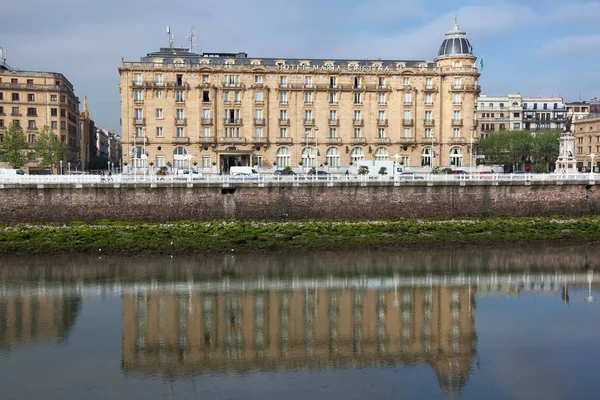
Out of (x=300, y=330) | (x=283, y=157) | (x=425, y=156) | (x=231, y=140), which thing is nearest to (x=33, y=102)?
(x=231, y=140)

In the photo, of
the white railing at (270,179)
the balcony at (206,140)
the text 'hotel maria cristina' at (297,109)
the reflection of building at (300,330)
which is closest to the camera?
the reflection of building at (300,330)

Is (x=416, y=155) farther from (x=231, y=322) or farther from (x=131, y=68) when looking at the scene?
(x=231, y=322)

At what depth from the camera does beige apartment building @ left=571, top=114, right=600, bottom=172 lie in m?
122

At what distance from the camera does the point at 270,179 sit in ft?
220

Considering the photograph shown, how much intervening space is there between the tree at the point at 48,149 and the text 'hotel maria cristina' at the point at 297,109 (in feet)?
40.9

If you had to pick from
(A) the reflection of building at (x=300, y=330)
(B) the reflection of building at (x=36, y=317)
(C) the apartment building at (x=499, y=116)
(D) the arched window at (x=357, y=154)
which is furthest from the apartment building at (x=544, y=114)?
(B) the reflection of building at (x=36, y=317)

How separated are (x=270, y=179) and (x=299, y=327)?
3148cm

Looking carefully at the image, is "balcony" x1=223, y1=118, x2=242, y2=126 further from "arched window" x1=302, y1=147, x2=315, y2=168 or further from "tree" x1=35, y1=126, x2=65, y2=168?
"tree" x1=35, y1=126, x2=65, y2=168

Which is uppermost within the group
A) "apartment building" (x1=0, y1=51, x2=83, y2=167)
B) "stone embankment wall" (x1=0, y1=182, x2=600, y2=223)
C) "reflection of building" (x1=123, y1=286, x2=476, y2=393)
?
"apartment building" (x1=0, y1=51, x2=83, y2=167)

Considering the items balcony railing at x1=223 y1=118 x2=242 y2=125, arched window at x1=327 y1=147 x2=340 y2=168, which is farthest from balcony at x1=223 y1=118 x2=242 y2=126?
arched window at x1=327 y1=147 x2=340 y2=168

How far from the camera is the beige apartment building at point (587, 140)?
401ft

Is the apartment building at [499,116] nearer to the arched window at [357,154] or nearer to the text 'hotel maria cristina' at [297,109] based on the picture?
the text 'hotel maria cristina' at [297,109]

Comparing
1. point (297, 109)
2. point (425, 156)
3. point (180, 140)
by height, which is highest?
point (297, 109)

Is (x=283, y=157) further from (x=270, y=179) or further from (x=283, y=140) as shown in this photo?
(x=270, y=179)
